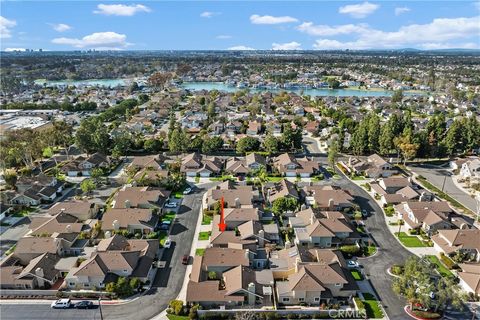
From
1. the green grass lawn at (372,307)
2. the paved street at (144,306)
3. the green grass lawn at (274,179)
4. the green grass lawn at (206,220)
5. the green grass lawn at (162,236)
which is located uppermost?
the green grass lawn at (274,179)

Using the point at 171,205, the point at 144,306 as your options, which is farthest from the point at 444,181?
the point at 144,306

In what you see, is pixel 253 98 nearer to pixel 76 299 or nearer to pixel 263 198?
pixel 263 198

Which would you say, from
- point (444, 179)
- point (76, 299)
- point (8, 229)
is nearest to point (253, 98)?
point (444, 179)

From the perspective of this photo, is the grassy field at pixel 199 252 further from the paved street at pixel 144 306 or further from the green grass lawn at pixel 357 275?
the green grass lawn at pixel 357 275

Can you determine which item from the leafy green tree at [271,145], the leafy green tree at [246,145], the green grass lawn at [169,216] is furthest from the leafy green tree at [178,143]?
the green grass lawn at [169,216]

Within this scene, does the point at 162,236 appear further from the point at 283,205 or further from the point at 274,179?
the point at 274,179

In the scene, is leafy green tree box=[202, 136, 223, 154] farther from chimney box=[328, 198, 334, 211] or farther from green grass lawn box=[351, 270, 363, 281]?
green grass lawn box=[351, 270, 363, 281]
